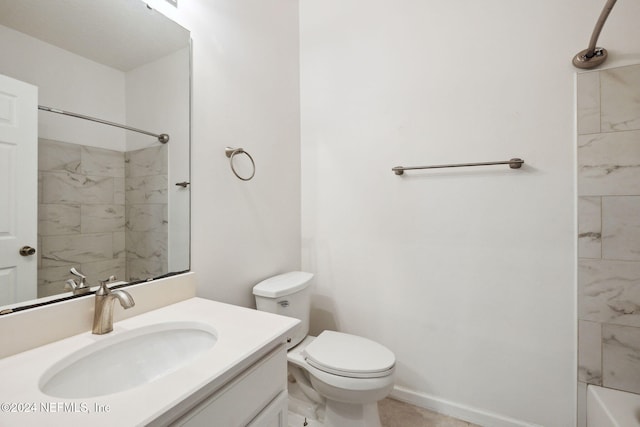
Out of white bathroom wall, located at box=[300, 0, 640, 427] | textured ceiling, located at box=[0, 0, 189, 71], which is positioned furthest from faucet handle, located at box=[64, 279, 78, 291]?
white bathroom wall, located at box=[300, 0, 640, 427]

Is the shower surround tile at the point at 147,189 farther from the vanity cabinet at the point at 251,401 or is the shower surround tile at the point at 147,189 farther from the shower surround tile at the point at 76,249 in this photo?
the vanity cabinet at the point at 251,401

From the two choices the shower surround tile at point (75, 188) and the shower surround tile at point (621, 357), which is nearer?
the shower surround tile at point (75, 188)

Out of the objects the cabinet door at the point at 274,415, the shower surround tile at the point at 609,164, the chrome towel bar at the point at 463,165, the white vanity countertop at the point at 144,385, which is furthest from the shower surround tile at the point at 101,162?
the shower surround tile at the point at 609,164

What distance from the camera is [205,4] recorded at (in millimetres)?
1220

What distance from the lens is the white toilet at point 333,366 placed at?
3.77ft

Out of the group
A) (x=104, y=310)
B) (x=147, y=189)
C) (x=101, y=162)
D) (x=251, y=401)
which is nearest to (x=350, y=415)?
(x=251, y=401)

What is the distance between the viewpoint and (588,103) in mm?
1217

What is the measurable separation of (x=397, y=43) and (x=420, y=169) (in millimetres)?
763

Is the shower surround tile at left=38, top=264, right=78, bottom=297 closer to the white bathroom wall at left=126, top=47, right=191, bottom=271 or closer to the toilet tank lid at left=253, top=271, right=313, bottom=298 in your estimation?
the white bathroom wall at left=126, top=47, right=191, bottom=271

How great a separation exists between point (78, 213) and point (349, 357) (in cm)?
116

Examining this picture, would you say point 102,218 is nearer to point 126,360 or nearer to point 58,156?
point 58,156

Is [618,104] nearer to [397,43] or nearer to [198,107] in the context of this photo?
[397,43]

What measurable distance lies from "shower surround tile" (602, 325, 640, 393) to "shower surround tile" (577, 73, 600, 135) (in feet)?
2.87

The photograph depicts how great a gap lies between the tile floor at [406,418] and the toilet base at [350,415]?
13 cm
